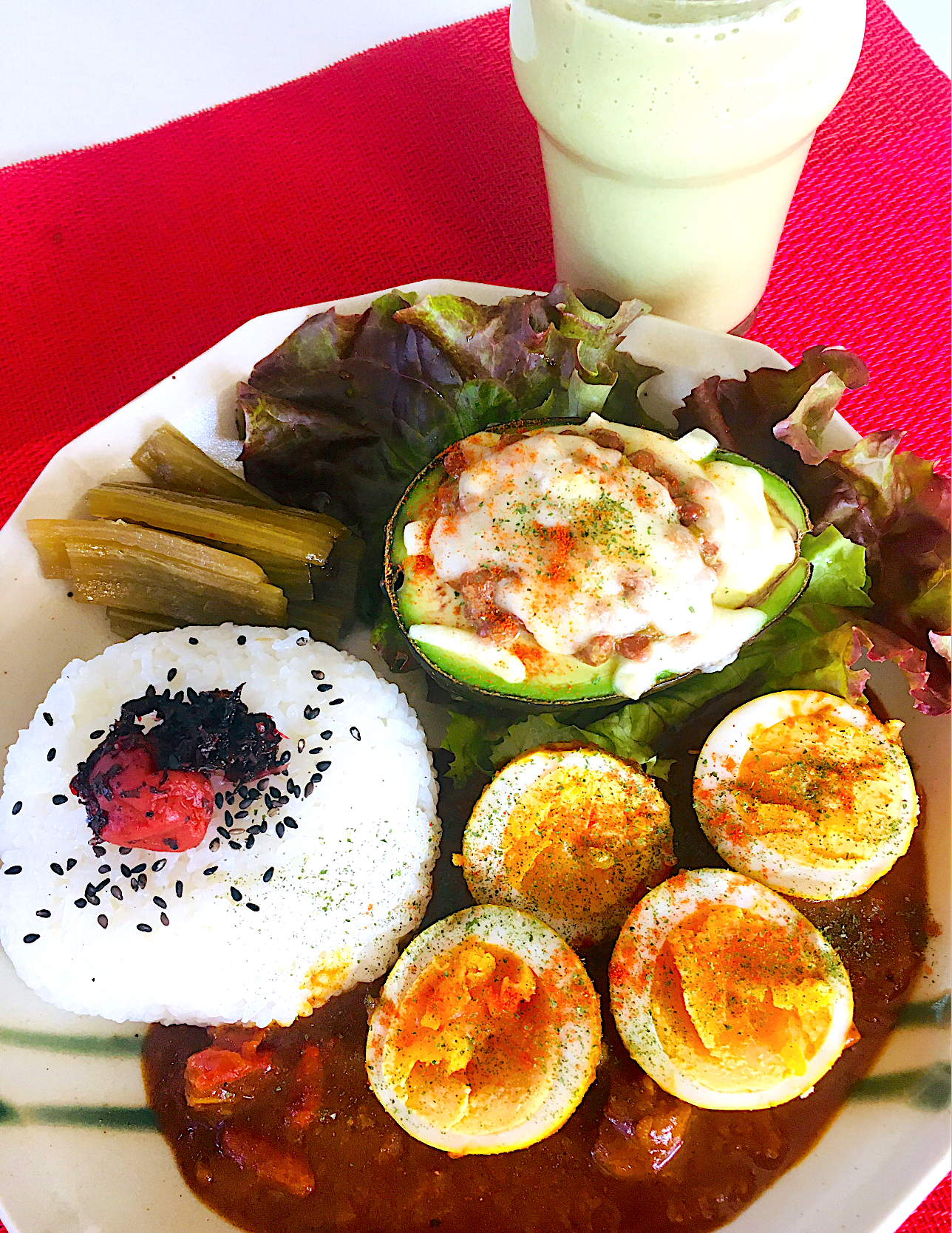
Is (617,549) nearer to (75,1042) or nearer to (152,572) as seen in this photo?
(152,572)

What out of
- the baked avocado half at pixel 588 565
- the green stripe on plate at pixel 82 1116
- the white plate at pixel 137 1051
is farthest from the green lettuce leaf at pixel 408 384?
the green stripe on plate at pixel 82 1116

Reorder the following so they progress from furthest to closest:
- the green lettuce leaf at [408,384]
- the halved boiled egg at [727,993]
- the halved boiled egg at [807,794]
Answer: the green lettuce leaf at [408,384], the halved boiled egg at [807,794], the halved boiled egg at [727,993]

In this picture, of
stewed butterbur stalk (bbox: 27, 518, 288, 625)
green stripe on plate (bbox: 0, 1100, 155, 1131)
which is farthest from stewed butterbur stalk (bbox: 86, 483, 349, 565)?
green stripe on plate (bbox: 0, 1100, 155, 1131)

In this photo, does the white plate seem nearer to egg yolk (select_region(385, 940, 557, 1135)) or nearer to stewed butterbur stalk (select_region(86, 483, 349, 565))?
stewed butterbur stalk (select_region(86, 483, 349, 565))

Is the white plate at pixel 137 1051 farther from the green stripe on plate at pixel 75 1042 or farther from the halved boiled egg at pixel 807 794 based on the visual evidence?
the halved boiled egg at pixel 807 794

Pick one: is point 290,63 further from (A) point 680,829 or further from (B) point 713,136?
(A) point 680,829

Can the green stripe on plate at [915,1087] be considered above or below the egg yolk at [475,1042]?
below
